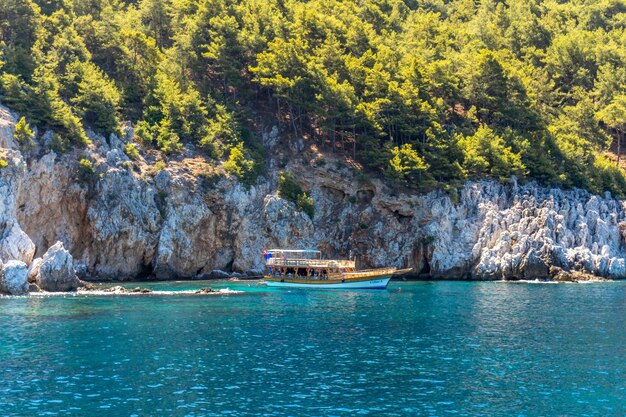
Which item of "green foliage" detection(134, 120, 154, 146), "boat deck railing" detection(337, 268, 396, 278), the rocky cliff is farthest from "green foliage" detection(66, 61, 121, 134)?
"boat deck railing" detection(337, 268, 396, 278)

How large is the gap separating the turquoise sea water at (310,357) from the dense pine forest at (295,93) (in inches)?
1277

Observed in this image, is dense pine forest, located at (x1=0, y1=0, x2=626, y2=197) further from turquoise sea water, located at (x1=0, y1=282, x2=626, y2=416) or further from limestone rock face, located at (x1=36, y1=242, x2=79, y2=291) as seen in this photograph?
turquoise sea water, located at (x1=0, y1=282, x2=626, y2=416)

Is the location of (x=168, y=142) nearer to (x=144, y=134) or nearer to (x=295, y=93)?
(x=144, y=134)

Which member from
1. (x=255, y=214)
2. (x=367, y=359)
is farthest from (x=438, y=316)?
(x=255, y=214)

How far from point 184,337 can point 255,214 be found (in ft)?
149

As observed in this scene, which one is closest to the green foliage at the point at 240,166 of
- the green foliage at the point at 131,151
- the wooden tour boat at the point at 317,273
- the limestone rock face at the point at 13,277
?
the wooden tour boat at the point at 317,273

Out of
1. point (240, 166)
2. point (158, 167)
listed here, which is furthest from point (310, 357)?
point (240, 166)

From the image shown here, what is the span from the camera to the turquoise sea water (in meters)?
34.4

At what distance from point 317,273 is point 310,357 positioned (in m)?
46.5

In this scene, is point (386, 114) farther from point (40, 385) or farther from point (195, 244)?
point (40, 385)

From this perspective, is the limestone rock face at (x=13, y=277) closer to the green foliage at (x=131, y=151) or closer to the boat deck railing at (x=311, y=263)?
the green foliage at (x=131, y=151)

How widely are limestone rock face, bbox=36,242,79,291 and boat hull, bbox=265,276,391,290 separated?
78.7ft

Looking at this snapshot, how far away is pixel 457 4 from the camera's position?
179000 millimetres

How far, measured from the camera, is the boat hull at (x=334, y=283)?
285 ft
